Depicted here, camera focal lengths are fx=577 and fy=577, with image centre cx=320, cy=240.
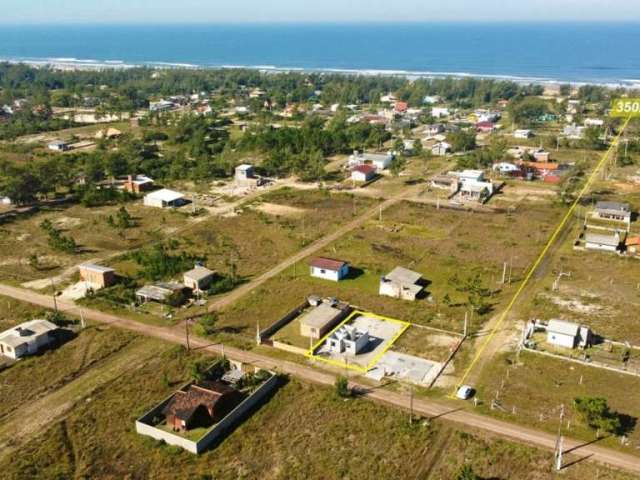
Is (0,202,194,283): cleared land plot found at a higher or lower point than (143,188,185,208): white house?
lower

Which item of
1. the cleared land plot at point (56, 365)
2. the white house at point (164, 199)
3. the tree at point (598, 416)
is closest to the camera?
the tree at point (598, 416)

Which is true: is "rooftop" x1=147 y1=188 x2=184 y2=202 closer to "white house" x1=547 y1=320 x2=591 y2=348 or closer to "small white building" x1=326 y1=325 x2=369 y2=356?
"small white building" x1=326 y1=325 x2=369 y2=356

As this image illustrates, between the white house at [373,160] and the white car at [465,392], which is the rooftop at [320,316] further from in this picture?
the white house at [373,160]

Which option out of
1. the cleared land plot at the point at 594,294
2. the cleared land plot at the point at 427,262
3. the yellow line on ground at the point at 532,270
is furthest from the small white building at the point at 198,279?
the cleared land plot at the point at 594,294

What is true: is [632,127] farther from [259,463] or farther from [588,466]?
[259,463]

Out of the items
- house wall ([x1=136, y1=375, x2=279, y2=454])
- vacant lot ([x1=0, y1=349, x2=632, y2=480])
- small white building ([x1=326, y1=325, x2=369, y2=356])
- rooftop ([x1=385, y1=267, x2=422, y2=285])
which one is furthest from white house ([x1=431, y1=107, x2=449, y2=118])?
vacant lot ([x1=0, y1=349, x2=632, y2=480])

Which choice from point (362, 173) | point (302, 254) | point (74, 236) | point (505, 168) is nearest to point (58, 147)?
point (74, 236)

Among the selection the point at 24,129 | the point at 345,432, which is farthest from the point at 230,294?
the point at 24,129
